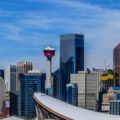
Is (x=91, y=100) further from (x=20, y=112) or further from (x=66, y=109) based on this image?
(x=66, y=109)

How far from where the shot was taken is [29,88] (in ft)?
442

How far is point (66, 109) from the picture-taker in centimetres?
4769

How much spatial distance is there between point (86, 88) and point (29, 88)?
1175cm

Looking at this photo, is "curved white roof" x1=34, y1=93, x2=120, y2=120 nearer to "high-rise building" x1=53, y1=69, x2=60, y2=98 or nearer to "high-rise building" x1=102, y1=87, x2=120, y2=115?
"high-rise building" x1=102, y1=87, x2=120, y2=115

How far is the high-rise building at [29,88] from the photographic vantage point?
5023 inches

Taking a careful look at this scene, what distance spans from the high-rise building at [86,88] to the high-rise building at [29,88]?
7.37 m

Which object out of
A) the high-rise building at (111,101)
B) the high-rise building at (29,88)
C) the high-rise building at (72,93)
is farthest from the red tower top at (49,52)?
the high-rise building at (111,101)

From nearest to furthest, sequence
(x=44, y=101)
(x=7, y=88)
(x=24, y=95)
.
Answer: (x=44, y=101)
(x=24, y=95)
(x=7, y=88)

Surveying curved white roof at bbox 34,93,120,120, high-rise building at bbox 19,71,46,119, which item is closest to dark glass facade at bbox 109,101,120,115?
high-rise building at bbox 19,71,46,119

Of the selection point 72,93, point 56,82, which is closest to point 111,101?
point 72,93

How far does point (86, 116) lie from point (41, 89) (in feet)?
297

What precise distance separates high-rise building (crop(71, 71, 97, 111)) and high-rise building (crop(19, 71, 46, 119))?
7370 millimetres

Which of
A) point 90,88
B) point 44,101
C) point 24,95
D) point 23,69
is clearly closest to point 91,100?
point 90,88

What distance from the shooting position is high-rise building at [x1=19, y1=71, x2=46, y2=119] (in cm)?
12759
